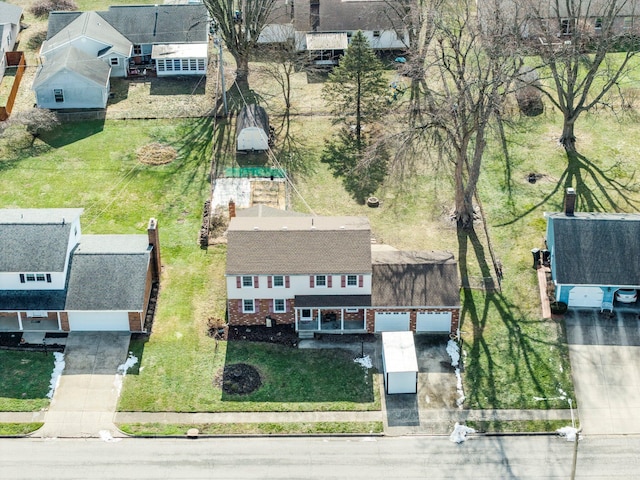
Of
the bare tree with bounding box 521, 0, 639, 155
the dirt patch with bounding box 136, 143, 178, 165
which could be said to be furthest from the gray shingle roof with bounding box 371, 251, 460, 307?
the dirt patch with bounding box 136, 143, 178, 165

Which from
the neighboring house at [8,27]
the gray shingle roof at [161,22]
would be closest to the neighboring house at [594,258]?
the gray shingle roof at [161,22]

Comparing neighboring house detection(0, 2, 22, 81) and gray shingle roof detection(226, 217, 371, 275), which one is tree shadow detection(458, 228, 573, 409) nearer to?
gray shingle roof detection(226, 217, 371, 275)

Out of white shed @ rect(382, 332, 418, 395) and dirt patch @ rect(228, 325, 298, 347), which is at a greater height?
dirt patch @ rect(228, 325, 298, 347)

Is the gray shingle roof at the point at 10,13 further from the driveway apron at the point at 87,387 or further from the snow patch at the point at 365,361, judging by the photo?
the snow patch at the point at 365,361

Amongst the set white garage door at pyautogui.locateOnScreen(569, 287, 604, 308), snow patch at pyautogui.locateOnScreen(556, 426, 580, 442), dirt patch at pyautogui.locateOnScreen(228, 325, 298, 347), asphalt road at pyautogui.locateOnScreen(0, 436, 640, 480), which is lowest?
asphalt road at pyautogui.locateOnScreen(0, 436, 640, 480)

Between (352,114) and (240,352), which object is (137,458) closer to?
(240,352)

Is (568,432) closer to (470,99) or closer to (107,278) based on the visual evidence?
(470,99)

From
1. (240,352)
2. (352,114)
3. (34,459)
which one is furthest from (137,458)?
(352,114)
